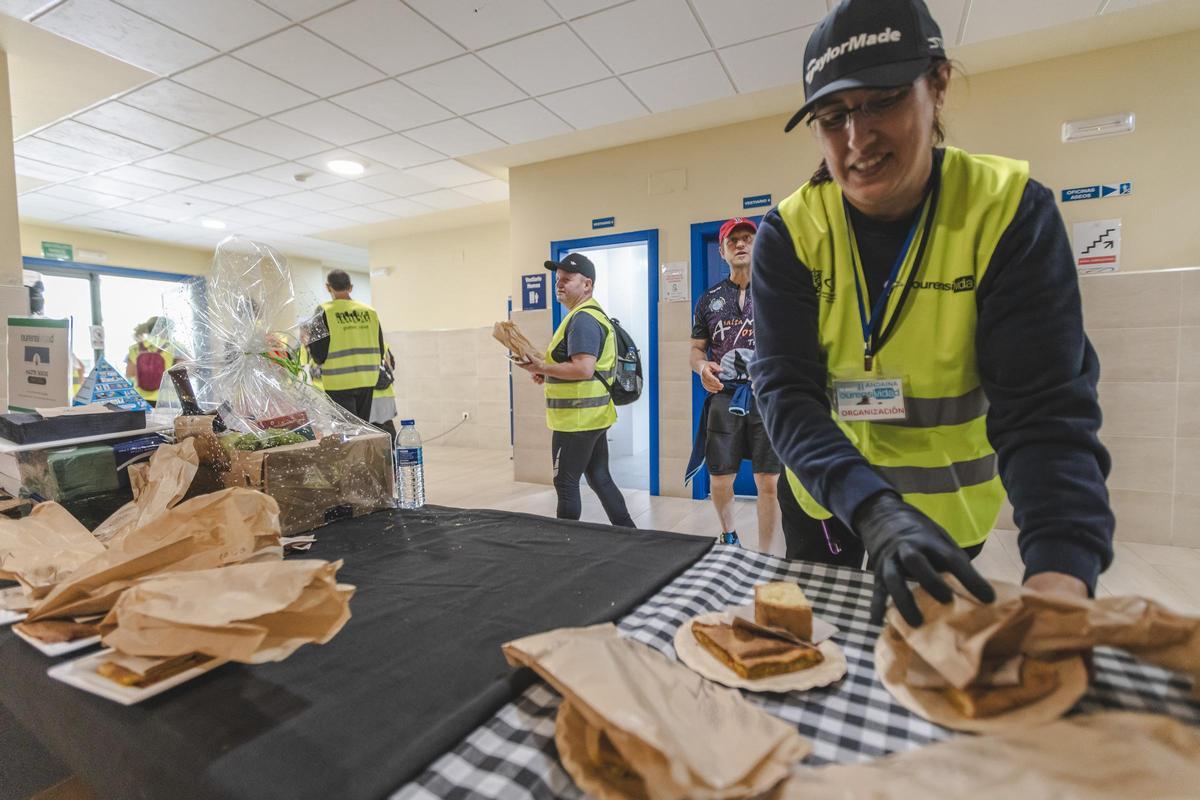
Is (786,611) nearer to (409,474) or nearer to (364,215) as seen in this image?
(409,474)

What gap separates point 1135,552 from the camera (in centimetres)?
277

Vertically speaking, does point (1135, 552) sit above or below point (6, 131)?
below

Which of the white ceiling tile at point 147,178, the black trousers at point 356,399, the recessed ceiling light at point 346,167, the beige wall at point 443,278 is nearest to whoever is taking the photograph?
the black trousers at point 356,399

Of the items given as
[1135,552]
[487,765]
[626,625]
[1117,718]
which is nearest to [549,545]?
[626,625]

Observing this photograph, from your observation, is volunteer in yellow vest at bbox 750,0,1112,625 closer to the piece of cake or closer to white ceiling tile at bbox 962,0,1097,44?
the piece of cake

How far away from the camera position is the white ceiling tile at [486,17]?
2427mm

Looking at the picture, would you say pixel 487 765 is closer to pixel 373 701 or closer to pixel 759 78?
pixel 373 701

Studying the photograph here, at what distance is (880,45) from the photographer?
75 cm

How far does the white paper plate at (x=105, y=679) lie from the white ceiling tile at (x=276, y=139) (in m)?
3.89

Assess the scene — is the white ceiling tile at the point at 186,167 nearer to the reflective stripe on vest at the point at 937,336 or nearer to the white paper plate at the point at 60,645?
the white paper plate at the point at 60,645

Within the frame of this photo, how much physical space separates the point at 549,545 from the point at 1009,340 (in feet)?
2.72

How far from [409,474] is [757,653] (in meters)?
1.12

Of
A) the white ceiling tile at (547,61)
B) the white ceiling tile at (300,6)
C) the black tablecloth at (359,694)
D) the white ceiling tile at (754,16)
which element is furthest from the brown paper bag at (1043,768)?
the white ceiling tile at (300,6)

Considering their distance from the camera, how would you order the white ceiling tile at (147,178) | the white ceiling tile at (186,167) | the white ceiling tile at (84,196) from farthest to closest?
the white ceiling tile at (84,196) → the white ceiling tile at (147,178) → the white ceiling tile at (186,167)
